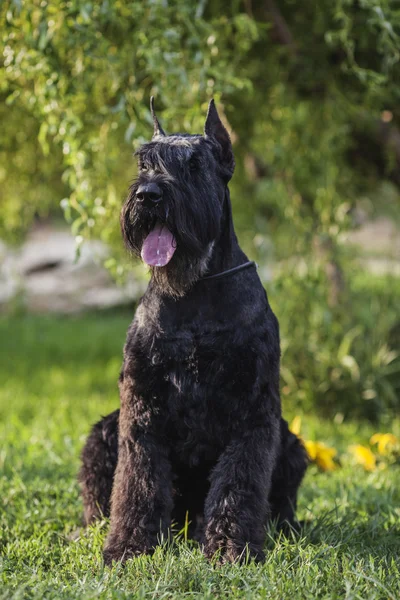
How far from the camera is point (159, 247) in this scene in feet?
9.95

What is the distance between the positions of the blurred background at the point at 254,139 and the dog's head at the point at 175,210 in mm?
549

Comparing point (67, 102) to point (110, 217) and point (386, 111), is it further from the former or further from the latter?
point (386, 111)

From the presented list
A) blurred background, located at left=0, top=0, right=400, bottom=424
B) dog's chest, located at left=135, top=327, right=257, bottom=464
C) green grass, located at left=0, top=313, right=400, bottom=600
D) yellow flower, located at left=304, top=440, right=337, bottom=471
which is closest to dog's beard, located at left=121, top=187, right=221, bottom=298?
dog's chest, located at left=135, top=327, right=257, bottom=464

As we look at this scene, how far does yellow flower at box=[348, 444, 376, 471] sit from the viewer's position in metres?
5.18

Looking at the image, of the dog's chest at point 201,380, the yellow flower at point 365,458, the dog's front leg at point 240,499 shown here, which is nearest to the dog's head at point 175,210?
the dog's chest at point 201,380

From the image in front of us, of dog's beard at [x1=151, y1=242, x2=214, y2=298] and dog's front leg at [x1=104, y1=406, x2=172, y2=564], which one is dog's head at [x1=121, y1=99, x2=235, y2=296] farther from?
dog's front leg at [x1=104, y1=406, x2=172, y2=564]

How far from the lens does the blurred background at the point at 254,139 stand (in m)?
4.27

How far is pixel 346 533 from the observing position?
3521mm

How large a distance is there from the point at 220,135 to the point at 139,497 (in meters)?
1.52

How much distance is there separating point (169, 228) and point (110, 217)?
2.06 meters

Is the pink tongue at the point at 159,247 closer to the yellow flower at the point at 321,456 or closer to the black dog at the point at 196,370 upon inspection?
the black dog at the point at 196,370

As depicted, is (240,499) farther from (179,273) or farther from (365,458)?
(365,458)

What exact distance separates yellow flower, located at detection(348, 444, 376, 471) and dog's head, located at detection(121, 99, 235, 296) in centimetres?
258

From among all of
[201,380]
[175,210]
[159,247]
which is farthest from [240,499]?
[175,210]
